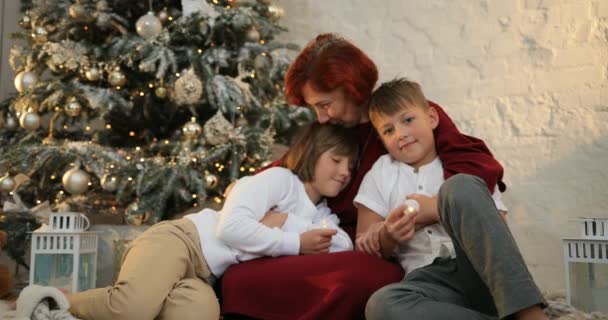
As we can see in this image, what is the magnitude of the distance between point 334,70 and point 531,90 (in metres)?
1.13

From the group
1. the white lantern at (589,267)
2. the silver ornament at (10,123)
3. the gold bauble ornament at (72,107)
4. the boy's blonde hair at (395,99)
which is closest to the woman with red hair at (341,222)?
the boy's blonde hair at (395,99)

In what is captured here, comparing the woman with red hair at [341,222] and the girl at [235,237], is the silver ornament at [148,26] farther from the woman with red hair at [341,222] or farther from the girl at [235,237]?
the girl at [235,237]

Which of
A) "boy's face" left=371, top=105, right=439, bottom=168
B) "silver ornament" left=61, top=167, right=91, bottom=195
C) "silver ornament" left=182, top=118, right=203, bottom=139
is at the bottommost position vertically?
"silver ornament" left=61, top=167, right=91, bottom=195

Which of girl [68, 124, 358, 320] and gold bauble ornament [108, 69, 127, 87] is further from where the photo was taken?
gold bauble ornament [108, 69, 127, 87]

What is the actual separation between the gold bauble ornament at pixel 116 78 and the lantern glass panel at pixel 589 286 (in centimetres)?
180

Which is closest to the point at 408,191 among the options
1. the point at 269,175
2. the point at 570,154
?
the point at 269,175

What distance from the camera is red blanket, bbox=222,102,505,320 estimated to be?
56.4 inches

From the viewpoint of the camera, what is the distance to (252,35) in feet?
9.04

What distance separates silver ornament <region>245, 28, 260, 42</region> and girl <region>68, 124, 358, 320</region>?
103 centimetres

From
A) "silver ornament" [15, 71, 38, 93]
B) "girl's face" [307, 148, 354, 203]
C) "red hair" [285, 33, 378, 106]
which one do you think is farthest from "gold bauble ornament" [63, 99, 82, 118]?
"girl's face" [307, 148, 354, 203]

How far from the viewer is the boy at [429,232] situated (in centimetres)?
117

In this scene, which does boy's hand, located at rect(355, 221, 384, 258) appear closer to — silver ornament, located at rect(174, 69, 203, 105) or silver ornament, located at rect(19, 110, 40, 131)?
silver ornament, located at rect(174, 69, 203, 105)

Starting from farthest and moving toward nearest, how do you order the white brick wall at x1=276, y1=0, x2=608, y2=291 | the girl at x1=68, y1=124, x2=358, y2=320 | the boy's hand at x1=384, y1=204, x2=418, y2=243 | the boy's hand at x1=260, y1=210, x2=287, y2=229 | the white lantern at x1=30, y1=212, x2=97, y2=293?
the white brick wall at x1=276, y1=0, x2=608, y2=291
the white lantern at x1=30, y1=212, x2=97, y2=293
the boy's hand at x1=260, y1=210, x2=287, y2=229
the girl at x1=68, y1=124, x2=358, y2=320
the boy's hand at x1=384, y1=204, x2=418, y2=243

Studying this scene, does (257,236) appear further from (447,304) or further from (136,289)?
(447,304)
